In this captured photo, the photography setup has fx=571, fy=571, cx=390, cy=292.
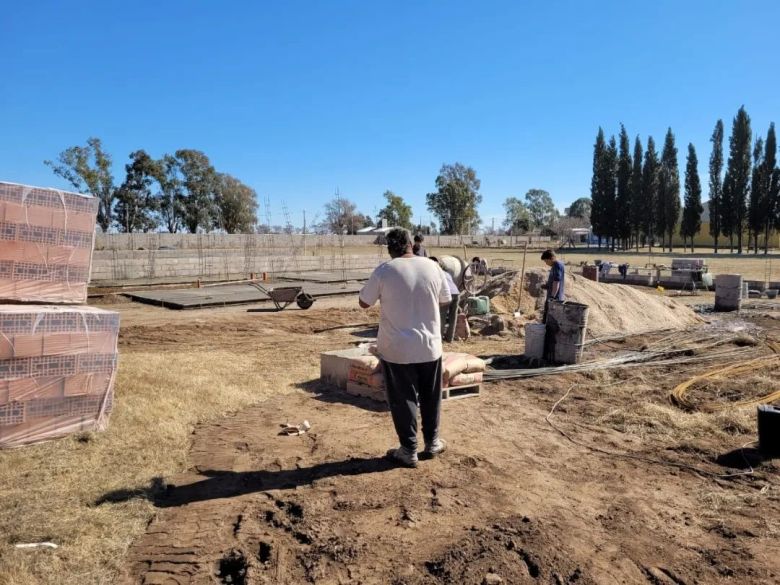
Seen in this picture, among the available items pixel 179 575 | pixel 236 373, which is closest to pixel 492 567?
pixel 179 575

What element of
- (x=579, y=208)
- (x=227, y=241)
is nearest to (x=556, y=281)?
(x=227, y=241)

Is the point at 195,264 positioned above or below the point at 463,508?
above

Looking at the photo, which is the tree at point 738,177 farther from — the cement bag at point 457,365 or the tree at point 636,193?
the cement bag at point 457,365

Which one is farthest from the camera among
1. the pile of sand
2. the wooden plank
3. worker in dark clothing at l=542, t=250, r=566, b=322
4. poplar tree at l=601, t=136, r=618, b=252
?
poplar tree at l=601, t=136, r=618, b=252

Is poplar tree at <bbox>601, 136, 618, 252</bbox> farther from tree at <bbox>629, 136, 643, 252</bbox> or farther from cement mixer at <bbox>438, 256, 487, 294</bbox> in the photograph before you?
cement mixer at <bbox>438, 256, 487, 294</bbox>

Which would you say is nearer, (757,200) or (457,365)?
(457,365)

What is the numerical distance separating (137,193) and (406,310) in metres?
48.7

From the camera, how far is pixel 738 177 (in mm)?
55844

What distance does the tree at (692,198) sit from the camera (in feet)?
196

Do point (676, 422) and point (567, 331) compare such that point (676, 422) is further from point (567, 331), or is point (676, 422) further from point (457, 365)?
point (567, 331)

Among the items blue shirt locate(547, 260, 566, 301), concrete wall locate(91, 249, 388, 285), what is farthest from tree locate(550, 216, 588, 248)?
blue shirt locate(547, 260, 566, 301)

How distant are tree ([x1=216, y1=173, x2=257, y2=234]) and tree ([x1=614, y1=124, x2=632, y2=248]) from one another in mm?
39904

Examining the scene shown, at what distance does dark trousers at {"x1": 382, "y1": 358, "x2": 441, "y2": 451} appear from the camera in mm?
4148

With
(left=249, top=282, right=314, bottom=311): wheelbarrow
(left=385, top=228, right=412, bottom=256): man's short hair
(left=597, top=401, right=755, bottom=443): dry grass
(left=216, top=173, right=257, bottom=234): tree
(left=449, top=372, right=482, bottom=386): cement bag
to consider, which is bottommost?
(left=597, top=401, right=755, bottom=443): dry grass
